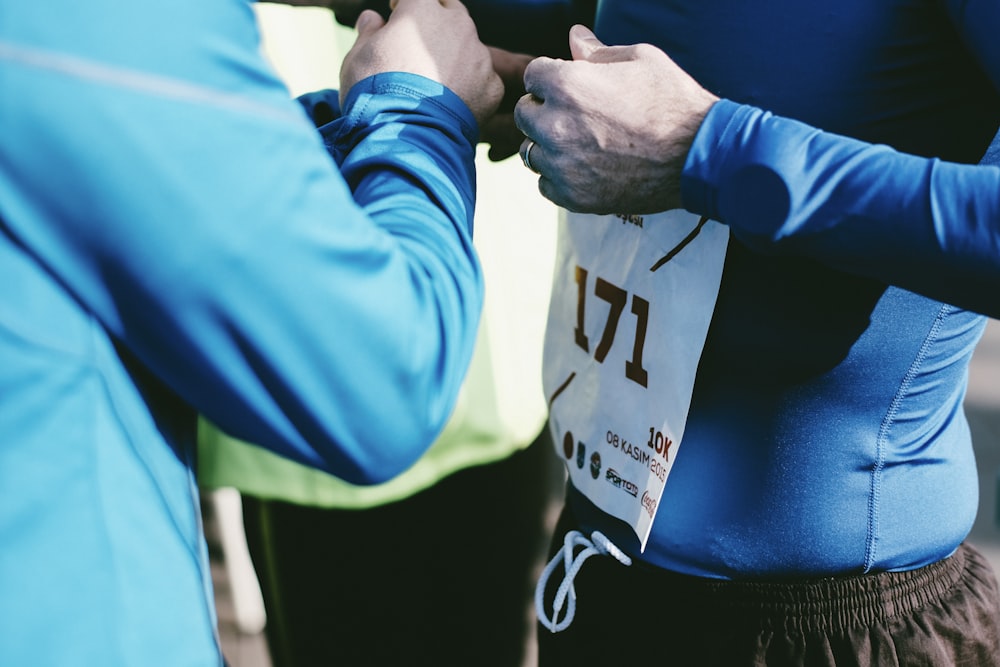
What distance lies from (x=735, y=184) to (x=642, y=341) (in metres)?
0.25

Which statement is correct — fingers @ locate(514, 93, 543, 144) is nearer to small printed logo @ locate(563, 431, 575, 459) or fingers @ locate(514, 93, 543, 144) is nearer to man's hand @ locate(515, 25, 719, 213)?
man's hand @ locate(515, 25, 719, 213)

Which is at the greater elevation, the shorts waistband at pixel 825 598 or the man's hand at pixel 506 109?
the man's hand at pixel 506 109

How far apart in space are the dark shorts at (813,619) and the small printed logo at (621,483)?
9 cm

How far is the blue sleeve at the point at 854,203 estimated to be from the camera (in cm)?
65

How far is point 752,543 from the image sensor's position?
891 millimetres

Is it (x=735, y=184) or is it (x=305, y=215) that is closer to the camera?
(x=305, y=215)

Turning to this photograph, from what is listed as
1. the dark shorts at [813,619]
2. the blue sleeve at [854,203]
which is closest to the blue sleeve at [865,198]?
the blue sleeve at [854,203]

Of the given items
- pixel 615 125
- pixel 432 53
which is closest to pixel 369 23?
pixel 432 53

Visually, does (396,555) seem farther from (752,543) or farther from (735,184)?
(735,184)

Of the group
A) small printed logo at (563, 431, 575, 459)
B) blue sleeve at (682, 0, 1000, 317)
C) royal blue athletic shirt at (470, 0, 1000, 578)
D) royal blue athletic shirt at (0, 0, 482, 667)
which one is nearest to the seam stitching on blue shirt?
royal blue athletic shirt at (470, 0, 1000, 578)

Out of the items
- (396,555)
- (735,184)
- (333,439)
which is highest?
(735,184)

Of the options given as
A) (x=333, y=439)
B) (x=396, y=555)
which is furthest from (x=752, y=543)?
(x=396, y=555)

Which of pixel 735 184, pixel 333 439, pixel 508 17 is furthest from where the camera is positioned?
pixel 508 17

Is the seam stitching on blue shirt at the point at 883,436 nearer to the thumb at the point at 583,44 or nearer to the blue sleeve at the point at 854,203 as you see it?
the blue sleeve at the point at 854,203
